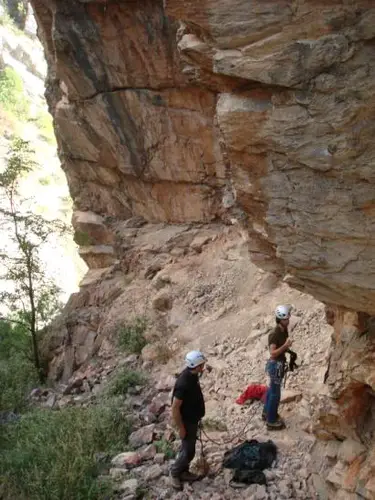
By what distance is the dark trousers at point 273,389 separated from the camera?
636 cm

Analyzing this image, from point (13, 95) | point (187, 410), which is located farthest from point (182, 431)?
point (13, 95)

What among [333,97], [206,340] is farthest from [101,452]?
[333,97]

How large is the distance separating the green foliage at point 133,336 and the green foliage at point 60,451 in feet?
9.25

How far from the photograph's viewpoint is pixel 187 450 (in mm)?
5754

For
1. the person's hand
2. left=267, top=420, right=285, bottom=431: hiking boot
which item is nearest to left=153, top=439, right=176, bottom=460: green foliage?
the person's hand

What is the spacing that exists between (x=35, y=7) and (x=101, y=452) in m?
9.98

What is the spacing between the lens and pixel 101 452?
6977mm

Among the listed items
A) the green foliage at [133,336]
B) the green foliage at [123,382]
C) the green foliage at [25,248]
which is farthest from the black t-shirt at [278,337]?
the green foliage at [25,248]

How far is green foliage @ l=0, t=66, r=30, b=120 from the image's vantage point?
33562 mm

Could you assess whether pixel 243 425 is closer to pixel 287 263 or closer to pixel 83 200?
pixel 287 263

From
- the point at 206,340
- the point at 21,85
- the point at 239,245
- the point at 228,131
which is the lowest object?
the point at 206,340

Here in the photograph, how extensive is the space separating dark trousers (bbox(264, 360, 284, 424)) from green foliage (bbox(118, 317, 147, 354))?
4.79 metres

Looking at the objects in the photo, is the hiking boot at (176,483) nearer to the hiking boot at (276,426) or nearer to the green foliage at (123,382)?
the hiking boot at (276,426)

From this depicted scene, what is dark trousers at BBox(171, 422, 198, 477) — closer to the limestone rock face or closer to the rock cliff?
the rock cliff
